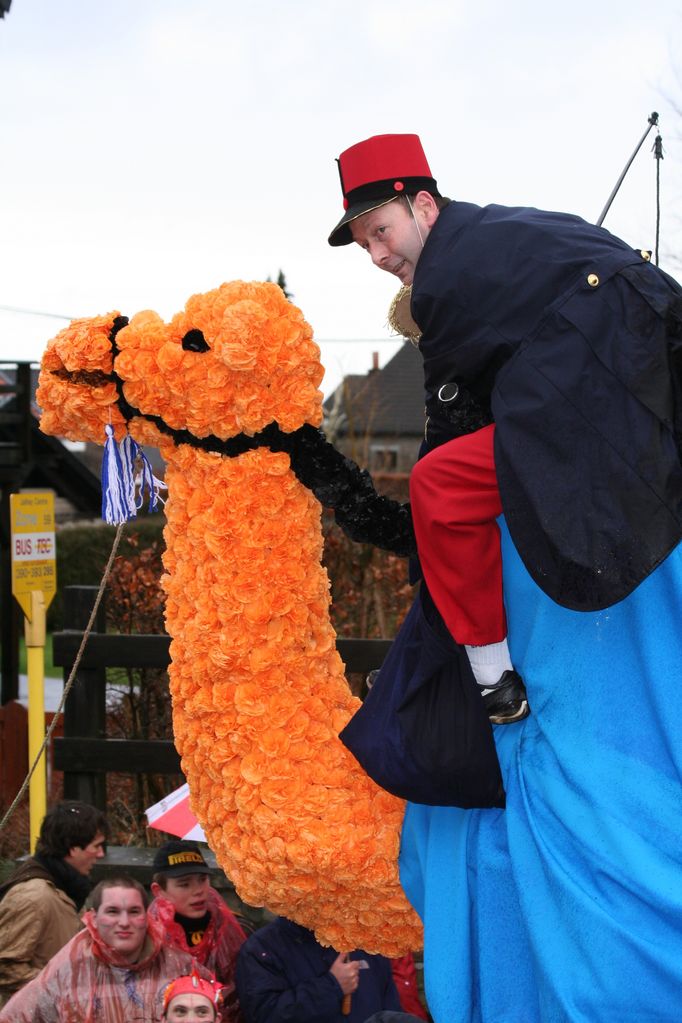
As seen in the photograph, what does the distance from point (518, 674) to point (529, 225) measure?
2.80 feet

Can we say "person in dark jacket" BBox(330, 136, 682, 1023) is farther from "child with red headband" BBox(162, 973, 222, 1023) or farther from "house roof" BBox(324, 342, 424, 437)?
"house roof" BBox(324, 342, 424, 437)

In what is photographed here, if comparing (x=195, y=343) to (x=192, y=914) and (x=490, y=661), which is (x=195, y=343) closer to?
(x=490, y=661)

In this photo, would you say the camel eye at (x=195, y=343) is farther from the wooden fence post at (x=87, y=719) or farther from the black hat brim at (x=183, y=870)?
the wooden fence post at (x=87, y=719)

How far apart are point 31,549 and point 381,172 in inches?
172

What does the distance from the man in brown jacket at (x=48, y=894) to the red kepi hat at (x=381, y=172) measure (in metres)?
2.52

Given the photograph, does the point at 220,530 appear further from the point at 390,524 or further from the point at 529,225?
the point at 529,225

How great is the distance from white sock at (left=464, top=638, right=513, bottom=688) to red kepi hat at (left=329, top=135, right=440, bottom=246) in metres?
0.90

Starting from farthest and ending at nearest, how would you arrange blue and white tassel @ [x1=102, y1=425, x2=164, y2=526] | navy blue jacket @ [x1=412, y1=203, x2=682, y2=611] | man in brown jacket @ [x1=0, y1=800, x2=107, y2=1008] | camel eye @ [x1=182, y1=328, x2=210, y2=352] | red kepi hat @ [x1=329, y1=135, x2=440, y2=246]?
1. man in brown jacket @ [x1=0, y1=800, x2=107, y2=1008]
2. blue and white tassel @ [x1=102, y1=425, x2=164, y2=526]
3. camel eye @ [x1=182, y1=328, x2=210, y2=352]
4. red kepi hat @ [x1=329, y1=135, x2=440, y2=246]
5. navy blue jacket @ [x1=412, y1=203, x2=682, y2=611]

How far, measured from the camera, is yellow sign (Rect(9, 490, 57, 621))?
628 cm

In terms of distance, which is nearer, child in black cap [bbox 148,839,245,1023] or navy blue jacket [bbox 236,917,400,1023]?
navy blue jacket [bbox 236,917,400,1023]

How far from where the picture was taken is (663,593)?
224cm

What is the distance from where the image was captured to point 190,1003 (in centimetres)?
307

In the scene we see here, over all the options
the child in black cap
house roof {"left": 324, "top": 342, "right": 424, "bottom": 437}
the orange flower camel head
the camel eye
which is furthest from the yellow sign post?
house roof {"left": 324, "top": 342, "right": 424, "bottom": 437}

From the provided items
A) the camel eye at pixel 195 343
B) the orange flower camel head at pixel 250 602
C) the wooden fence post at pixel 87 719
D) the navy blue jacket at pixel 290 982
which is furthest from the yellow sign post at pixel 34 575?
the camel eye at pixel 195 343
